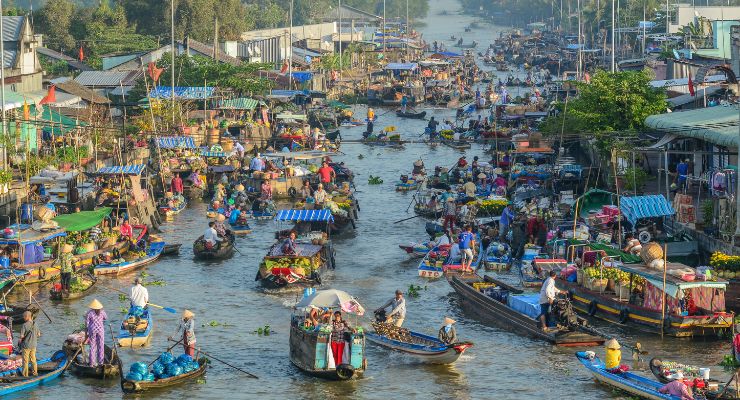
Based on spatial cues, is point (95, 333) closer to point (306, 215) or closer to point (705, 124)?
point (306, 215)

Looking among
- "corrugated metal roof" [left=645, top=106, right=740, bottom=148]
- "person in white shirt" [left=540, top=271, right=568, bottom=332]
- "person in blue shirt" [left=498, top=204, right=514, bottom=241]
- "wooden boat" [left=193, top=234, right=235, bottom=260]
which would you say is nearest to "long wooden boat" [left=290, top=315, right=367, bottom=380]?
"person in white shirt" [left=540, top=271, right=568, bottom=332]

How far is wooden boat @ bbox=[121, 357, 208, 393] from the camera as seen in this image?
93.7 feet

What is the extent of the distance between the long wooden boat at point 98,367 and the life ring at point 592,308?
12568 millimetres

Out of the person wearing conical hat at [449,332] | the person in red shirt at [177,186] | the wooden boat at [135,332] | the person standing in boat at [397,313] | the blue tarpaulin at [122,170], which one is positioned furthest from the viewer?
the person in red shirt at [177,186]

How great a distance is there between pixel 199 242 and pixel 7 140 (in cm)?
1006

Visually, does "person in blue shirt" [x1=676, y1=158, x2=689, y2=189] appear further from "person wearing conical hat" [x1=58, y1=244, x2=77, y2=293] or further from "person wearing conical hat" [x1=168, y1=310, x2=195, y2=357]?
"person wearing conical hat" [x1=58, y1=244, x2=77, y2=293]

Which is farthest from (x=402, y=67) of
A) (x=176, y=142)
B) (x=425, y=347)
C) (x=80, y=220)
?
(x=425, y=347)

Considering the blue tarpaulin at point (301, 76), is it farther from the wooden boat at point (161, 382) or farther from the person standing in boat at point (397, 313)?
the wooden boat at point (161, 382)

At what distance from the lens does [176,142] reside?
191 feet

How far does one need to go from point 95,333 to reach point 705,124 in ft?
75.2

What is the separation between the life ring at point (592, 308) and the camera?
35062 millimetres

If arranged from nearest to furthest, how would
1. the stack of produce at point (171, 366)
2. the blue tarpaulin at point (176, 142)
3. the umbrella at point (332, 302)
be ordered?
1. the stack of produce at point (171, 366)
2. the umbrella at point (332, 302)
3. the blue tarpaulin at point (176, 142)

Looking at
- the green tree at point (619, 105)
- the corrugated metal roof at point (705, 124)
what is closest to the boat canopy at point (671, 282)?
the corrugated metal roof at point (705, 124)

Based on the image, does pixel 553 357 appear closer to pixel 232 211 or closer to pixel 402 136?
pixel 232 211
